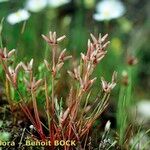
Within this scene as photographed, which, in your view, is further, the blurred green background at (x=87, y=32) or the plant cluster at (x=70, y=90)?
the blurred green background at (x=87, y=32)

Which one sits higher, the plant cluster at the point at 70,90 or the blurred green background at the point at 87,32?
the plant cluster at the point at 70,90

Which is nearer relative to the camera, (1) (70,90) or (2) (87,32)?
(1) (70,90)

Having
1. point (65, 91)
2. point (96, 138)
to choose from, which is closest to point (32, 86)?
point (96, 138)

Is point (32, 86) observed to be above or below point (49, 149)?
above

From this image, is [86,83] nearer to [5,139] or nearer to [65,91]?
[5,139]

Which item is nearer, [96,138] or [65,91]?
[96,138]

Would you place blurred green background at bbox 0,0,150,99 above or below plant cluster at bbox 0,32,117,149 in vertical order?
below

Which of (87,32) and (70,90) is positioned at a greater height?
(70,90)

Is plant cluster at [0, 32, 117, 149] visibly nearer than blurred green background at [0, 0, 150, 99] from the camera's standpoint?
Yes
